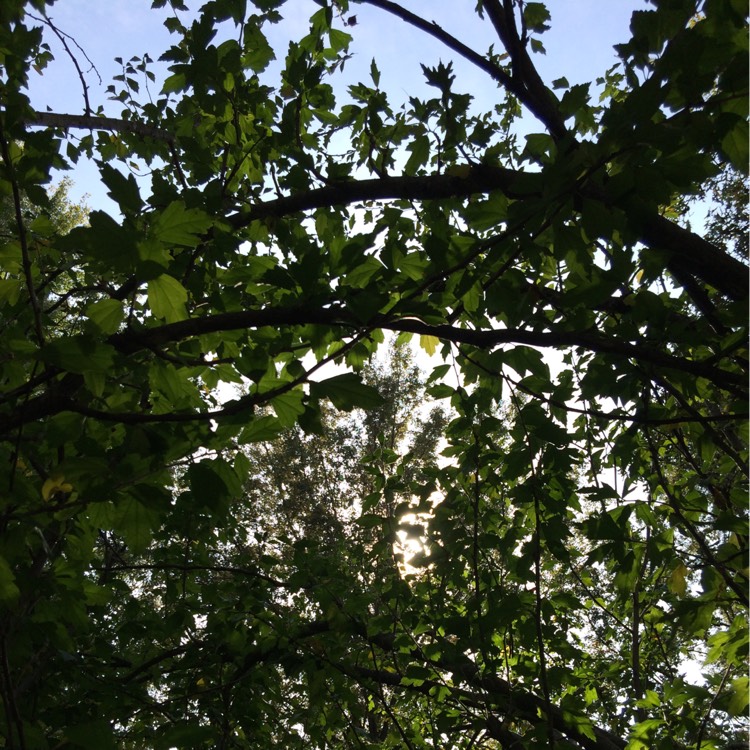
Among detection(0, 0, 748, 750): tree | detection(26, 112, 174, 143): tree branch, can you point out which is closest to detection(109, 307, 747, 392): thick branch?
detection(0, 0, 748, 750): tree

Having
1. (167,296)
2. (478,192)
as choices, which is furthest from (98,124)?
(167,296)

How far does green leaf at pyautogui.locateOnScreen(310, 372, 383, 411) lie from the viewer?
1269mm

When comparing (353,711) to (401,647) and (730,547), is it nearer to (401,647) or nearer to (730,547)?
(401,647)

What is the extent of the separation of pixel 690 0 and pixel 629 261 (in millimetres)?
577

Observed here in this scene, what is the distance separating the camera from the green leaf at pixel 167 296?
1328 mm

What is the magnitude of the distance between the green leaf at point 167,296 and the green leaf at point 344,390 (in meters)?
0.38

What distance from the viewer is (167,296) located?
1351 millimetres

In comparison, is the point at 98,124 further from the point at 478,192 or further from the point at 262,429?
the point at 262,429

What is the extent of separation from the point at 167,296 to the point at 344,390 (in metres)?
0.46

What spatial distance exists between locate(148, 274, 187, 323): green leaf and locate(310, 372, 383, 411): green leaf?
0.38 metres

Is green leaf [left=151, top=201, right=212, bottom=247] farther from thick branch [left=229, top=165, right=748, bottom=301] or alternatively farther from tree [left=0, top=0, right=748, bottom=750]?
thick branch [left=229, top=165, right=748, bottom=301]

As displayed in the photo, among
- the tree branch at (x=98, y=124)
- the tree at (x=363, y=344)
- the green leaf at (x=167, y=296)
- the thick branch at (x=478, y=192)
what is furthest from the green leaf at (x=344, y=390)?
the tree branch at (x=98, y=124)

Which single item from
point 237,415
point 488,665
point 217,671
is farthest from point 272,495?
point 237,415

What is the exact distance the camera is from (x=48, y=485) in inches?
52.1
